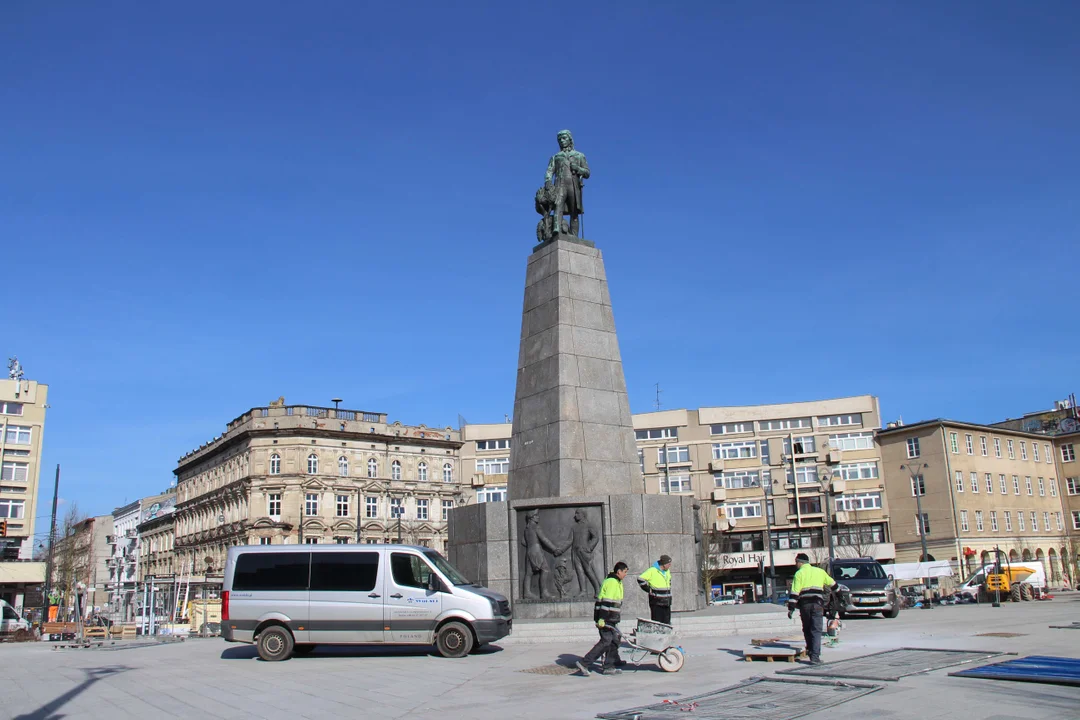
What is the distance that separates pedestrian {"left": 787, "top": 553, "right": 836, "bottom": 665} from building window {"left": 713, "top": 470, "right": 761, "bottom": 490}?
5370 centimetres

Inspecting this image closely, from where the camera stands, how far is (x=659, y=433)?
6769 cm

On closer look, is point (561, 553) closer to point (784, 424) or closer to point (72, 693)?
point (72, 693)

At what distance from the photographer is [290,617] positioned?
1455 cm

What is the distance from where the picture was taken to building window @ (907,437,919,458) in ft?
201

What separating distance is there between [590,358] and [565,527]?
3.73 meters

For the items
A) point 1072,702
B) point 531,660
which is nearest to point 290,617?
point 531,660

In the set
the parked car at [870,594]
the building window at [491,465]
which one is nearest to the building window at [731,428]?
the building window at [491,465]

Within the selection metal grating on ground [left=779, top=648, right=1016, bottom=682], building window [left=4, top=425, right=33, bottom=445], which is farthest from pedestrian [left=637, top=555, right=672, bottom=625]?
building window [left=4, top=425, right=33, bottom=445]

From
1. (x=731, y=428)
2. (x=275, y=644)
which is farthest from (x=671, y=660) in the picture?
(x=731, y=428)

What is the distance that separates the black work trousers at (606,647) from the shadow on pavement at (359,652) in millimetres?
3372

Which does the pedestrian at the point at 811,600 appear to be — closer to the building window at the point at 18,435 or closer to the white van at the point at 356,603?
the white van at the point at 356,603

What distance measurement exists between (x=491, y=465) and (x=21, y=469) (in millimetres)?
33611

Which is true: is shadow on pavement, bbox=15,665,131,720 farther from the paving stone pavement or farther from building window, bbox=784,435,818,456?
building window, bbox=784,435,818,456

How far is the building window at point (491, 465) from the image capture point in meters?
71.5
